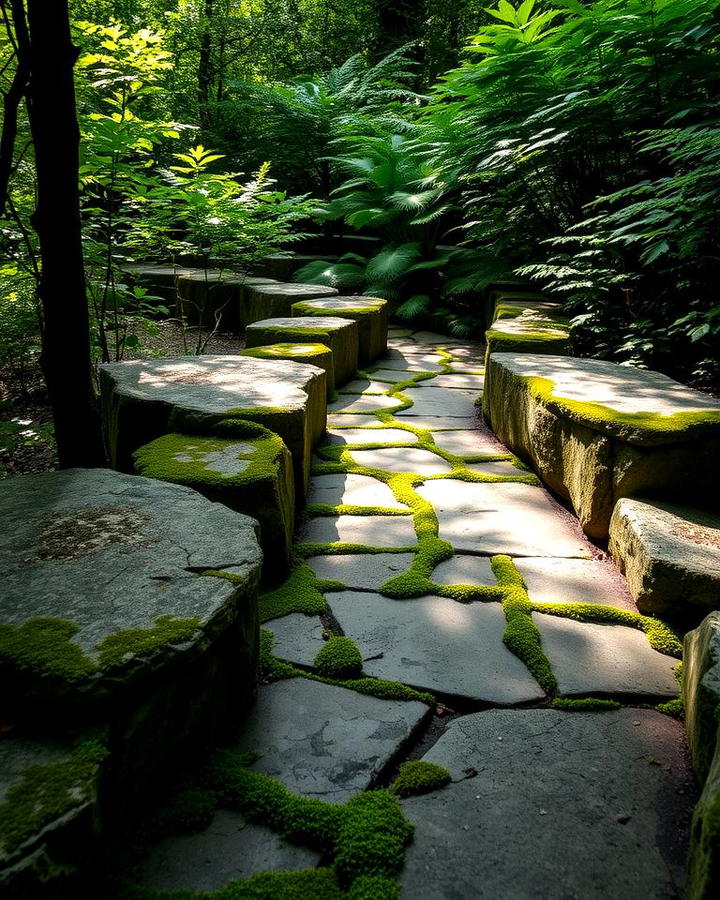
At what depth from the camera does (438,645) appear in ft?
6.13

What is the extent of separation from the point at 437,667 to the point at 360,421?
2543 mm

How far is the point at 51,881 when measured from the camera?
2.91 ft

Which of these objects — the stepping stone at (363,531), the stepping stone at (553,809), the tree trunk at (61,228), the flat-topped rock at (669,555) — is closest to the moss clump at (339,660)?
the stepping stone at (553,809)

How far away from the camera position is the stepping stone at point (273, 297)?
616 centimetres

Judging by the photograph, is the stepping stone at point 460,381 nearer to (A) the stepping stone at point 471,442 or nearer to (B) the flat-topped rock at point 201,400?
(A) the stepping stone at point 471,442

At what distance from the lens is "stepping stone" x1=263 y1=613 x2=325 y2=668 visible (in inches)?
70.8

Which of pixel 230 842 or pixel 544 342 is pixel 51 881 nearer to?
pixel 230 842

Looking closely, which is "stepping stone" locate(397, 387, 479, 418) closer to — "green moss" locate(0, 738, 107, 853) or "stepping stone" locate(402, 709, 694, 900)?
"stepping stone" locate(402, 709, 694, 900)

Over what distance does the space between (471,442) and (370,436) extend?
0.65m

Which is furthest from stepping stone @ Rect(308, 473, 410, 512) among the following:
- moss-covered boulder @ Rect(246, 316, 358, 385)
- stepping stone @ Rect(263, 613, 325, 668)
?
moss-covered boulder @ Rect(246, 316, 358, 385)

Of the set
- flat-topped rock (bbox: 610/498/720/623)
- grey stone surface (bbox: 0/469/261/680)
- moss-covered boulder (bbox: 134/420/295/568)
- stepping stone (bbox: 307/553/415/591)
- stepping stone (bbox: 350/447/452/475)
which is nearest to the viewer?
grey stone surface (bbox: 0/469/261/680)

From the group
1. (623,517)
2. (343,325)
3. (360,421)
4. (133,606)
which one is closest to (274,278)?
(343,325)

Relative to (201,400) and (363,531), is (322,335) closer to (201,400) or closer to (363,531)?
(201,400)

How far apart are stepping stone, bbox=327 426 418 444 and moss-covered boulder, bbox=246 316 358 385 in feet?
2.97
